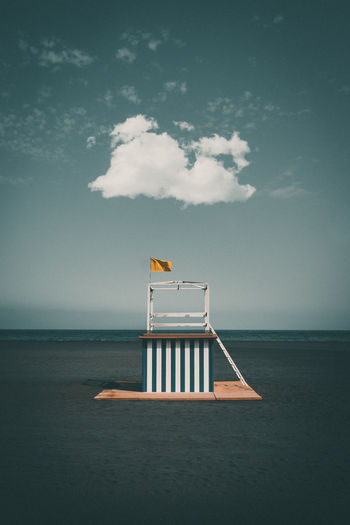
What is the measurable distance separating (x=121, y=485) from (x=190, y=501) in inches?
36.6

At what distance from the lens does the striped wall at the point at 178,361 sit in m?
10.3

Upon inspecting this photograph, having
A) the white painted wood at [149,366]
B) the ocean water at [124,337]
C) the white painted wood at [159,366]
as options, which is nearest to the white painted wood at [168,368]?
A: the white painted wood at [159,366]

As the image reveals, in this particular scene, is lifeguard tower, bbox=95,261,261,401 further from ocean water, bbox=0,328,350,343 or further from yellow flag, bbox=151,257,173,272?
ocean water, bbox=0,328,350,343

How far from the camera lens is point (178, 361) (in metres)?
10.3

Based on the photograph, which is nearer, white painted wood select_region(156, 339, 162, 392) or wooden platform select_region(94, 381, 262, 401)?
wooden platform select_region(94, 381, 262, 401)

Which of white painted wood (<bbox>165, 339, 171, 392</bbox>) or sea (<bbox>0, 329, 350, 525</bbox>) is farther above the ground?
white painted wood (<bbox>165, 339, 171, 392</bbox>)

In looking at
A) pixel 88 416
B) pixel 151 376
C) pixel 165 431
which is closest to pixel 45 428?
pixel 88 416

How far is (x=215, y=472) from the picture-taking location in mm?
5055

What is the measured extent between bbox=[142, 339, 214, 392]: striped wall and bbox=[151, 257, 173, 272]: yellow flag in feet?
6.52

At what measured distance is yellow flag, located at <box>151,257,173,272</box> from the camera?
10.8 m

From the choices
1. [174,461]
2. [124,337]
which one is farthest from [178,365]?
[124,337]

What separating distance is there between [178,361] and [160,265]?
8.95 feet

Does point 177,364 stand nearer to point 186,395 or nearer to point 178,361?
point 178,361

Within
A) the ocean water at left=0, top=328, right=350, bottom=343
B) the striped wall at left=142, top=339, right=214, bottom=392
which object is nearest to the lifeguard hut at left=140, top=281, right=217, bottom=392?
the striped wall at left=142, top=339, right=214, bottom=392
